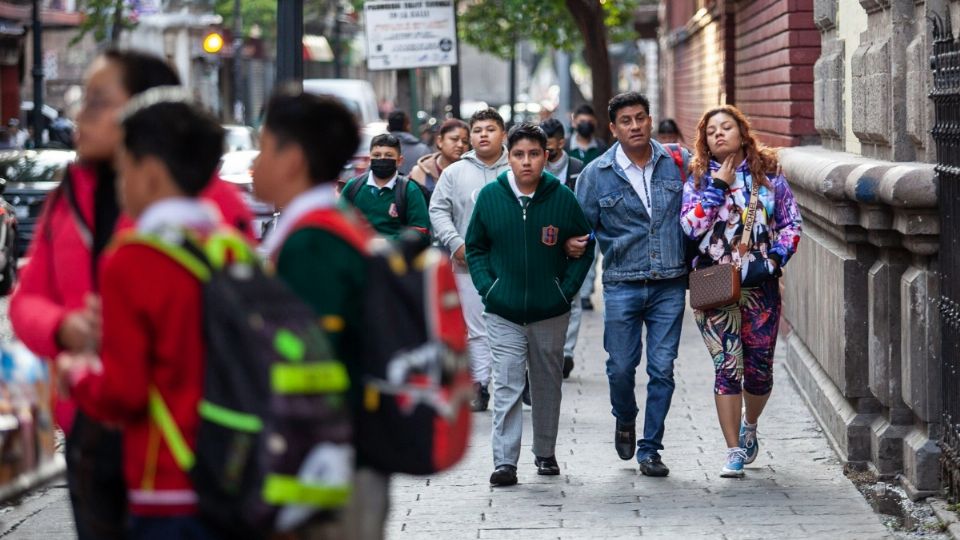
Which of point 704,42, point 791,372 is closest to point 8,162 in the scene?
point 704,42

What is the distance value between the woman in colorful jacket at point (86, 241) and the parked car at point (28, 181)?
1878 centimetres

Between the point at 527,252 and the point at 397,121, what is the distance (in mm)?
8179

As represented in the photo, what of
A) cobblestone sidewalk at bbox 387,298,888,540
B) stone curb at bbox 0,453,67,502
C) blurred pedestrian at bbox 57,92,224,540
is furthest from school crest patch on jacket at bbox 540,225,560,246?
blurred pedestrian at bbox 57,92,224,540

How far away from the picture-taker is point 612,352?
8922 millimetres

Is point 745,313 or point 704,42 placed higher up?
point 704,42

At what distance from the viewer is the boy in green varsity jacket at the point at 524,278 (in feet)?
28.2

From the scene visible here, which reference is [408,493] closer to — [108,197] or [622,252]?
[622,252]

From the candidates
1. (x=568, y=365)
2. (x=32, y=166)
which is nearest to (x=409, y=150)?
(x=568, y=365)

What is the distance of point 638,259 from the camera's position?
28.8ft

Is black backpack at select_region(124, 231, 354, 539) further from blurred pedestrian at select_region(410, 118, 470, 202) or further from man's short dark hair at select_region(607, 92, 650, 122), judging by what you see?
blurred pedestrian at select_region(410, 118, 470, 202)

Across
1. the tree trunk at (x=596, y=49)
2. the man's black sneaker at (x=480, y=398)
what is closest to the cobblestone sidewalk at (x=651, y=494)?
the man's black sneaker at (x=480, y=398)

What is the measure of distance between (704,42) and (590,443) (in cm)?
1465

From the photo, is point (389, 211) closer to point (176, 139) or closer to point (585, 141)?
point (585, 141)

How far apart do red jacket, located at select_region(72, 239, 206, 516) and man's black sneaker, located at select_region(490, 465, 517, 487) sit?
5003 mm
